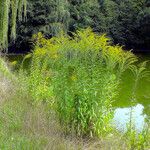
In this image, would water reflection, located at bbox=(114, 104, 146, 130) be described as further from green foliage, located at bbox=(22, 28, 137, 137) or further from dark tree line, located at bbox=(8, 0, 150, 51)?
dark tree line, located at bbox=(8, 0, 150, 51)

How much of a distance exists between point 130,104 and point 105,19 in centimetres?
1769

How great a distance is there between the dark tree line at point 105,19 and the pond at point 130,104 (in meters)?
6.80

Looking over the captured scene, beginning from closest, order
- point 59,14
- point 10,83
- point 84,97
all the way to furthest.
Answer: point 84,97, point 10,83, point 59,14

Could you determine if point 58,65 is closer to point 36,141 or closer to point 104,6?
point 36,141

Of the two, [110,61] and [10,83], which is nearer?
[110,61]

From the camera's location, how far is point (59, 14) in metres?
21.9

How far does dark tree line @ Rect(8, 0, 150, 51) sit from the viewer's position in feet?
73.6

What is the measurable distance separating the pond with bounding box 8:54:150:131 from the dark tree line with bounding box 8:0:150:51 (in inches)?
268

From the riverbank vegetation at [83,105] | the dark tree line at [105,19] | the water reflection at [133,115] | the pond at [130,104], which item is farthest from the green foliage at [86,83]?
the dark tree line at [105,19]

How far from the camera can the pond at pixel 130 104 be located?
8.32 m

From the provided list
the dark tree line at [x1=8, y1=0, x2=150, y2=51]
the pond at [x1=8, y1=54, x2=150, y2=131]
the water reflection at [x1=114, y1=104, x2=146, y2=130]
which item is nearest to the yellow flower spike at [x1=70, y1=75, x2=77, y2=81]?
the pond at [x1=8, y1=54, x2=150, y2=131]

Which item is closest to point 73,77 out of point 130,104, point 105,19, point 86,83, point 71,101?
point 86,83

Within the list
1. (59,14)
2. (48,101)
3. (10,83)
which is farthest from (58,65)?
(59,14)

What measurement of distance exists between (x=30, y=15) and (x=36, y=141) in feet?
59.4
